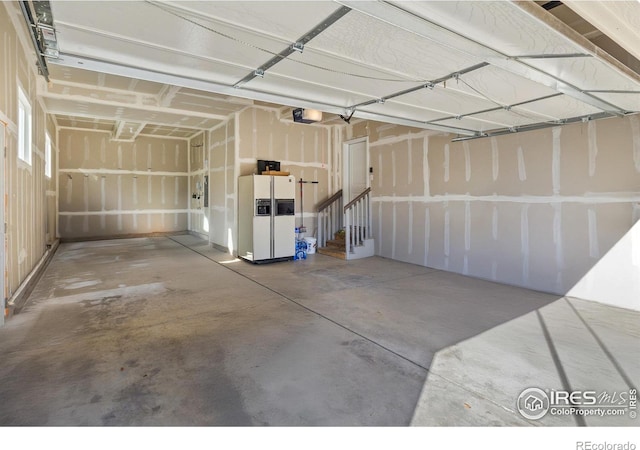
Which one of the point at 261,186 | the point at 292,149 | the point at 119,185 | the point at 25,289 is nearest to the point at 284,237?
the point at 261,186

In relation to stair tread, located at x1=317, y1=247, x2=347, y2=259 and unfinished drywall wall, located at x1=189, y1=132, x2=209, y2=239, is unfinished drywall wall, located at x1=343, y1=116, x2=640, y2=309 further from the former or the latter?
unfinished drywall wall, located at x1=189, y1=132, x2=209, y2=239

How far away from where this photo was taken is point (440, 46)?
2.36 metres

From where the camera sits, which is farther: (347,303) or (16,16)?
(347,303)

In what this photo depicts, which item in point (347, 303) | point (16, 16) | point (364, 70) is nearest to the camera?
point (364, 70)

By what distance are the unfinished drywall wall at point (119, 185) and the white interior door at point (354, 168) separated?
19.9 feet

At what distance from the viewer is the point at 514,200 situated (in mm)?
5004

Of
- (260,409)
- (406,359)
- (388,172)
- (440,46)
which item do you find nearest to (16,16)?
(440,46)

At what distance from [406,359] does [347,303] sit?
1.48 m

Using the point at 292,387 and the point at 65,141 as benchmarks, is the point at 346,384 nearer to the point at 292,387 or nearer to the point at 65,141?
the point at 292,387

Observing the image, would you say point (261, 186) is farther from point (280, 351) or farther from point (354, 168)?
point (280, 351)

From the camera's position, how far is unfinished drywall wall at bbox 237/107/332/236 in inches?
284

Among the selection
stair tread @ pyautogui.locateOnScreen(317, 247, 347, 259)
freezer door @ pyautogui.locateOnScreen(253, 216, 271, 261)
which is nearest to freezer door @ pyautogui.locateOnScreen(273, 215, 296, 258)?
freezer door @ pyautogui.locateOnScreen(253, 216, 271, 261)

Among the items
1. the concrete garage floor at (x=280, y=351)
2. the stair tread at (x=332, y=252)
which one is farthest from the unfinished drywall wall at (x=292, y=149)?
the concrete garage floor at (x=280, y=351)

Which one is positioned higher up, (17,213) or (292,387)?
(17,213)
